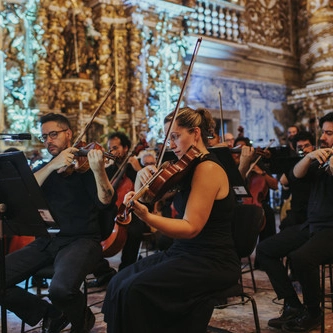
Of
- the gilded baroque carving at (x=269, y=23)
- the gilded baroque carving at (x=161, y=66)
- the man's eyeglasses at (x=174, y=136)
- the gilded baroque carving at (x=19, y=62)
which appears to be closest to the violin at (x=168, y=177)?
the man's eyeglasses at (x=174, y=136)

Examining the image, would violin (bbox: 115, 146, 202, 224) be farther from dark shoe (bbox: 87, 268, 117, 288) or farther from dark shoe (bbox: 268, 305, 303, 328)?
dark shoe (bbox: 87, 268, 117, 288)

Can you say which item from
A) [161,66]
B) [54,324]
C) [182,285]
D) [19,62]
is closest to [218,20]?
[161,66]

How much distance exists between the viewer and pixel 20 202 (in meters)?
2.82

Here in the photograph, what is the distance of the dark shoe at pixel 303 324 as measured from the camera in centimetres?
340

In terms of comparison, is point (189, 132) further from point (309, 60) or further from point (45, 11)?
point (309, 60)

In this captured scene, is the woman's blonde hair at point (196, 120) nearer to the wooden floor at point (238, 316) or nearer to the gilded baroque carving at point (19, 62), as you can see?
the wooden floor at point (238, 316)

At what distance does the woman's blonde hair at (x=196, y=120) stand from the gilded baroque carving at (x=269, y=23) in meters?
8.78

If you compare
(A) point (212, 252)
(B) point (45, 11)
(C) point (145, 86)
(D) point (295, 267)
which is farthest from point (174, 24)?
(A) point (212, 252)

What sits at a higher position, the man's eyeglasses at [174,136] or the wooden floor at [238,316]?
the man's eyeglasses at [174,136]

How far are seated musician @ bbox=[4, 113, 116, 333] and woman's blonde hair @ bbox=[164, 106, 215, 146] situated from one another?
0.64 meters

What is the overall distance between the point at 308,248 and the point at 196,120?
1410 millimetres

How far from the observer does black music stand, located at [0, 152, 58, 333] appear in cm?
271

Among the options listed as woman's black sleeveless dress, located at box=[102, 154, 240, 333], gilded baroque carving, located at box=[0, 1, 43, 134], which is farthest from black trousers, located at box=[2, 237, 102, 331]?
gilded baroque carving, located at box=[0, 1, 43, 134]

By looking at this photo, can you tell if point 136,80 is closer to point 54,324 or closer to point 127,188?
point 127,188
